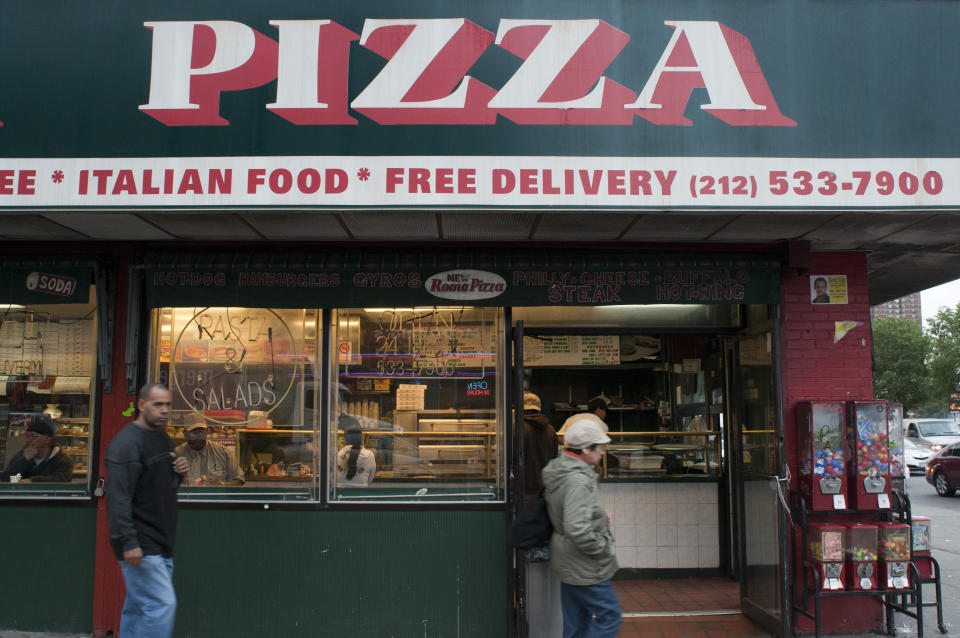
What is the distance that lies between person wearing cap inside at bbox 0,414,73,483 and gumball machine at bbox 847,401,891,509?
6.61 meters

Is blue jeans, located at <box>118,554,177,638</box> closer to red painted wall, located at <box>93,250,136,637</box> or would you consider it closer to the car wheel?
red painted wall, located at <box>93,250,136,637</box>

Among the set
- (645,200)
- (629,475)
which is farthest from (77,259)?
(629,475)

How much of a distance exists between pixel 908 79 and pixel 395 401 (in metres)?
4.62

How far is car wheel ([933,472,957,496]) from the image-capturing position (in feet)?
54.4

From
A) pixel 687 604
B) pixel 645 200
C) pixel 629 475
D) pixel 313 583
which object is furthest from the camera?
pixel 629 475

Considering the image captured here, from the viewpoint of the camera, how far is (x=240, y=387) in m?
6.28

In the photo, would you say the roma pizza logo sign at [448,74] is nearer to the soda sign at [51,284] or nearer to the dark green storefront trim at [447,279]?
the dark green storefront trim at [447,279]

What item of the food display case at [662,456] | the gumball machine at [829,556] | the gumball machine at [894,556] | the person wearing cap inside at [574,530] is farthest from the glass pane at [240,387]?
the gumball machine at [894,556]

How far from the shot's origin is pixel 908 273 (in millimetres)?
7172

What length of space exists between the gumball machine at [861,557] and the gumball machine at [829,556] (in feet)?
0.31

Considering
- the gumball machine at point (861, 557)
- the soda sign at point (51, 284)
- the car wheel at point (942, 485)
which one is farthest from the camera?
the car wheel at point (942, 485)

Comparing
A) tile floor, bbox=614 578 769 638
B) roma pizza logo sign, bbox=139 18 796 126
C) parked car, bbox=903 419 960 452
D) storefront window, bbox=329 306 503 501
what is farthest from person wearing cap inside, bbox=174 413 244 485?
parked car, bbox=903 419 960 452

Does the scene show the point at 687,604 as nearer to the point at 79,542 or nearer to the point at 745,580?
the point at 745,580

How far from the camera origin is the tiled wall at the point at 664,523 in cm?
762
